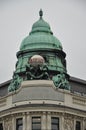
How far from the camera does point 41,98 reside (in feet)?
329

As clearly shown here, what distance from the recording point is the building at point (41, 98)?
99500mm

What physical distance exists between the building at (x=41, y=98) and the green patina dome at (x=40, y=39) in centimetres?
58

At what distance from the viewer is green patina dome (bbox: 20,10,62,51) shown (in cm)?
10844

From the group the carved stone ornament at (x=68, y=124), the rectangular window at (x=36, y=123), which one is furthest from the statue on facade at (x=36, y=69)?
the carved stone ornament at (x=68, y=124)

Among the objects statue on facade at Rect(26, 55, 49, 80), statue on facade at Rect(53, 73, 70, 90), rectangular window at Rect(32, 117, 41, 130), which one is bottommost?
rectangular window at Rect(32, 117, 41, 130)

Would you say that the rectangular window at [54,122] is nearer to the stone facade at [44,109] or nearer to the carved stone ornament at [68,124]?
the stone facade at [44,109]

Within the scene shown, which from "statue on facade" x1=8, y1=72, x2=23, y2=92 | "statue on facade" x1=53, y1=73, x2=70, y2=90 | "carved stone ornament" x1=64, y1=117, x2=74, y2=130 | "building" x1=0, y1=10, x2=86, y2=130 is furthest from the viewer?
"statue on facade" x1=8, y1=72, x2=23, y2=92

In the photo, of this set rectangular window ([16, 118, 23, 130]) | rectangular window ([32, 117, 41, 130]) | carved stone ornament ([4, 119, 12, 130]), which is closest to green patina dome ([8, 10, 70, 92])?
carved stone ornament ([4, 119, 12, 130])

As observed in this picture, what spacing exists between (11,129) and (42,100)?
20.9ft

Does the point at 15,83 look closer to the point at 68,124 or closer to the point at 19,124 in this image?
the point at 19,124

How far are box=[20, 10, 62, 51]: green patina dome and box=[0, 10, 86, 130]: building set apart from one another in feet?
1.89

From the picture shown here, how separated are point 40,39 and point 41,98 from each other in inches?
481

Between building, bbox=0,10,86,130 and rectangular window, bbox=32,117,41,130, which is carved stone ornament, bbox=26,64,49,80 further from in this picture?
rectangular window, bbox=32,117,41,130

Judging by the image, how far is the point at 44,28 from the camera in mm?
111000
